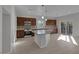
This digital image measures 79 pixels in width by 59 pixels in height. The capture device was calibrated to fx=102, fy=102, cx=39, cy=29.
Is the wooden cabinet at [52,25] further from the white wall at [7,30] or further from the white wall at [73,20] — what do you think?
the white wall at [7,30]

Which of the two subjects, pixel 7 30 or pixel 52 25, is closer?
pixel 7 30

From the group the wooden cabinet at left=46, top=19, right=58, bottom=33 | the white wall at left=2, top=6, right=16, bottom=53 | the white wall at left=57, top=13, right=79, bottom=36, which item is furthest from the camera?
the white wall at left=57, top=13, right=79, bottom=36

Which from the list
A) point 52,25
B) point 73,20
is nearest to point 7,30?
point 52,25

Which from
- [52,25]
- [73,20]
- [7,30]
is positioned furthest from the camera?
[73,20]

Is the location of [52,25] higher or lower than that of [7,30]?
higher

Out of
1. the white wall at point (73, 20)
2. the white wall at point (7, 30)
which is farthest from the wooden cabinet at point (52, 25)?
the white wall at point (7, 30)

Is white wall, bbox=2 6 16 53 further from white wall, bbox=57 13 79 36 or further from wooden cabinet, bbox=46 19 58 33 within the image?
white wall, bbox=57 13 79 36

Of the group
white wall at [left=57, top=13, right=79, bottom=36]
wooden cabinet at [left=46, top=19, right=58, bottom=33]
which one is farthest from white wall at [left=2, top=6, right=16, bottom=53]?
white wall at [left=57, top=13, right=79, bottom=36]


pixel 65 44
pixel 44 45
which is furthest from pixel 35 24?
Answer: pixel 65 44

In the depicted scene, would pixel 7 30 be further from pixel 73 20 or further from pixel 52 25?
pixel 73 20

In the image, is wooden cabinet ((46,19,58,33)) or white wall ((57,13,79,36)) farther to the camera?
white wall ((57,13,79,36))

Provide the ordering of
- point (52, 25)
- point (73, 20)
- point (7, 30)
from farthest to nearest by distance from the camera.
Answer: point (73, 20)
point (52, 25)
point (7, 30)

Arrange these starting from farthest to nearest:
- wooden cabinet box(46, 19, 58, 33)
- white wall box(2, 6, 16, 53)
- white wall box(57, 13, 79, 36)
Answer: white wall box(57, 13, 79, 36) < wooden cabinet box(46, 19, 58, 33) < white wall box(2, 6, 16, 53)
